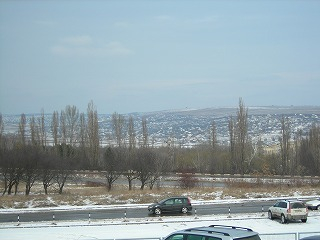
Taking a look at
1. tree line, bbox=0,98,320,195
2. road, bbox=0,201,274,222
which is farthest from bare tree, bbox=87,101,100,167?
road, bbox=0,201,274,222

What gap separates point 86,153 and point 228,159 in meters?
28.4

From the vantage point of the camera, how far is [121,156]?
59.5 meters

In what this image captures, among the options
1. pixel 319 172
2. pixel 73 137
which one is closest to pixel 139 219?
pixel 319 172

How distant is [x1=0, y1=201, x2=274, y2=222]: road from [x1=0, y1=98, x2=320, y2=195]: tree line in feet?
52.8

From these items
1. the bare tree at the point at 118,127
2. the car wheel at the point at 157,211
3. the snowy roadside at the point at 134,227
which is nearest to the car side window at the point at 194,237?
the snowy roadside at the point at 134,227

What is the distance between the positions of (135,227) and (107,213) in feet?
24.0

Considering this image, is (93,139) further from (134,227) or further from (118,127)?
(134,227)

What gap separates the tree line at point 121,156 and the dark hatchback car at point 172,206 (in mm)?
20237

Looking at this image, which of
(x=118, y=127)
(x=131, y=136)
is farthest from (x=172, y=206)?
(x=118, y=127)

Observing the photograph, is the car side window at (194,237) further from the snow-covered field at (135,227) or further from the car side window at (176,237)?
the snow-covered field at (135,227)

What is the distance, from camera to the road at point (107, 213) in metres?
29.9

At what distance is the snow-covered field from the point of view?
74.0 ft

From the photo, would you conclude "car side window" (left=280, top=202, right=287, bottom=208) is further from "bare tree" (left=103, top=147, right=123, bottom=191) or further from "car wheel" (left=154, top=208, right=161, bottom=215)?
"bare tree" (left=103, top=147, right=123, bottom=191)

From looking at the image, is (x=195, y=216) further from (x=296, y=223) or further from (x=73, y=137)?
(x=73, y=137)
